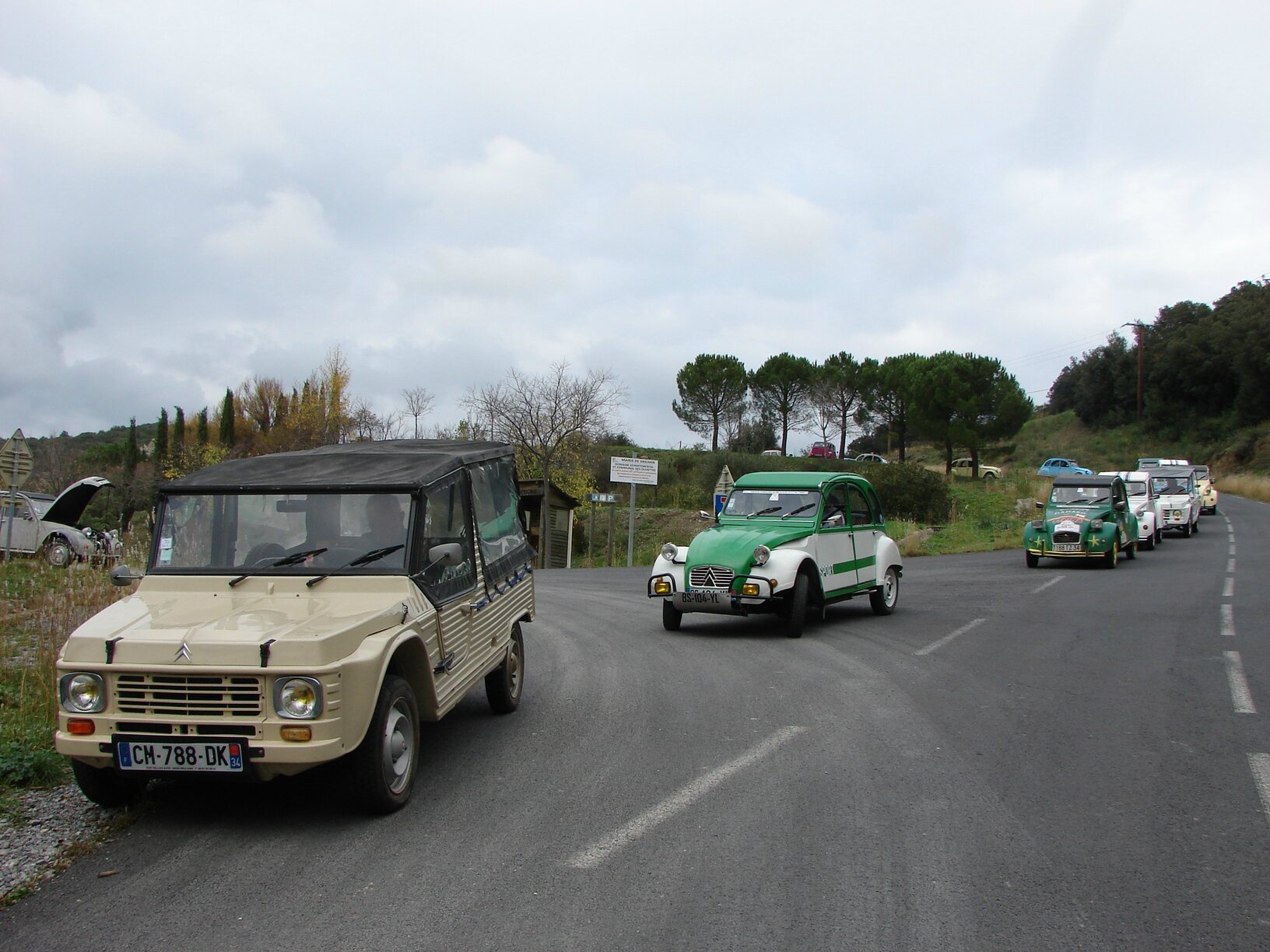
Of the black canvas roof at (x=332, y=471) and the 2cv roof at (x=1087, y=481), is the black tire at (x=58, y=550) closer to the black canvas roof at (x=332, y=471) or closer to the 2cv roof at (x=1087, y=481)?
the black canvas roof at (x=332, y=471)

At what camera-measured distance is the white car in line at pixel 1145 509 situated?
27.3 metres

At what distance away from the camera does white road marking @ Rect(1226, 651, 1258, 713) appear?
777 centimetres

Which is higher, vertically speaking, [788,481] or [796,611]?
[788,481]

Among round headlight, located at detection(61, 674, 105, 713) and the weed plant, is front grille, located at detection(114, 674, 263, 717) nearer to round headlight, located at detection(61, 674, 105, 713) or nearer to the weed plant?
round headlight, located at detection(61, 674, 105, 713)

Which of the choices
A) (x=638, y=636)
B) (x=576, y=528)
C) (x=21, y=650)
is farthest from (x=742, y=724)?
(x=576, y=528)

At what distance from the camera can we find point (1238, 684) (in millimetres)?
8680

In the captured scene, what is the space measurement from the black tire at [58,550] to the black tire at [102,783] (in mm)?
14986

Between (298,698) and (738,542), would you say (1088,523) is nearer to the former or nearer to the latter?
(738,542)

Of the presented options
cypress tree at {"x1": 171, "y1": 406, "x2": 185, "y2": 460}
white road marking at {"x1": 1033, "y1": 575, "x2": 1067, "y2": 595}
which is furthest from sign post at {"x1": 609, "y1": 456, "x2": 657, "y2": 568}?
cypress tree at {"x1": 171, "y1": 406, "x2": 185, "y2": 460}

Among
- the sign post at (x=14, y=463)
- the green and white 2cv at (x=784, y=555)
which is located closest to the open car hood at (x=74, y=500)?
the sign post at (x=14, y=463)

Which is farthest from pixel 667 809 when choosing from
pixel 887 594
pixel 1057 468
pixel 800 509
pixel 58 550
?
pixel 1057 468

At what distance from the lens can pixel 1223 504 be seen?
5003 cm

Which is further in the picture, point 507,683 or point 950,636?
point 950,636

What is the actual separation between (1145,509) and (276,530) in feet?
89.3
